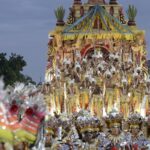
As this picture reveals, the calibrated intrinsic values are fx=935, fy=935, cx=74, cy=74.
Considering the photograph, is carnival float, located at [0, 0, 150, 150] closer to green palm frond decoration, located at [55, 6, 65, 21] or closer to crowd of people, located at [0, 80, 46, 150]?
green palm frond decoration, located at [55, 6, 65, 21]

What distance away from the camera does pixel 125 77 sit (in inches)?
1492

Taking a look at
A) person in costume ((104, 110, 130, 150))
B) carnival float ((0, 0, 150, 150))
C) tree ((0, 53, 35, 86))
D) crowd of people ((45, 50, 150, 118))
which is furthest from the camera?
tree ((0, 53, 35, 86))

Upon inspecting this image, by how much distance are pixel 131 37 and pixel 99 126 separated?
18936 mm

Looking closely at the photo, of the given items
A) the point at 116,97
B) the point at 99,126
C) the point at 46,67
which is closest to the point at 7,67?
the point at 46,67

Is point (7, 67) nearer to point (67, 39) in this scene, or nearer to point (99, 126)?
point (67, 39)

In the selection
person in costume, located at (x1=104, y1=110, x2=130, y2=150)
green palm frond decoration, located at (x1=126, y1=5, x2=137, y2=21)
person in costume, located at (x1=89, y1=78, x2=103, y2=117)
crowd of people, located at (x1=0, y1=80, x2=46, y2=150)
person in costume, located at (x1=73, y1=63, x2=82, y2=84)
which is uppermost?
green palm frond decoration, located at (x1=126, y1=5, x2=137, y2=21)

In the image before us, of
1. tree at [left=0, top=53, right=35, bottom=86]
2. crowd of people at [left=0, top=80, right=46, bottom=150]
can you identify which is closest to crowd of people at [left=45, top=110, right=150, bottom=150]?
crowd of people at [left=0, top=80, right=46, bottom=150]

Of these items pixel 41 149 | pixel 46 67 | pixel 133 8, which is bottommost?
pixel 41 149

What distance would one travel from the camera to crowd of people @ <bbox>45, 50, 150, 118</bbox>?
123ft

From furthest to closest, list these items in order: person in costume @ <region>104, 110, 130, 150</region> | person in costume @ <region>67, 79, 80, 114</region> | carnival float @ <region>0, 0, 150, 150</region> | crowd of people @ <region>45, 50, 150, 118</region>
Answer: person in costume @ <region>67, 79, 80, 114</region>, carnival float @ <region>0, 0, 150, 150</region>, crowd of people @ <region>45, 50, 150, 118</region>, person in costume @ <region>104, 110, 130, 150</region>

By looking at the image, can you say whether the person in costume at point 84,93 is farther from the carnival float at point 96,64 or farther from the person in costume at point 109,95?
the person in costume at point 109,95

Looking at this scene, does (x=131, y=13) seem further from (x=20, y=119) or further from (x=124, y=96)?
(x=20, y=119)

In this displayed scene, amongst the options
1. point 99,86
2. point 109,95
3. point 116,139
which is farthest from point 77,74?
point 116,139

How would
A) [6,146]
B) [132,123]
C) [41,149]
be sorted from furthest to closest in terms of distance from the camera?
[132,123] → [41,149] → [6,146]
